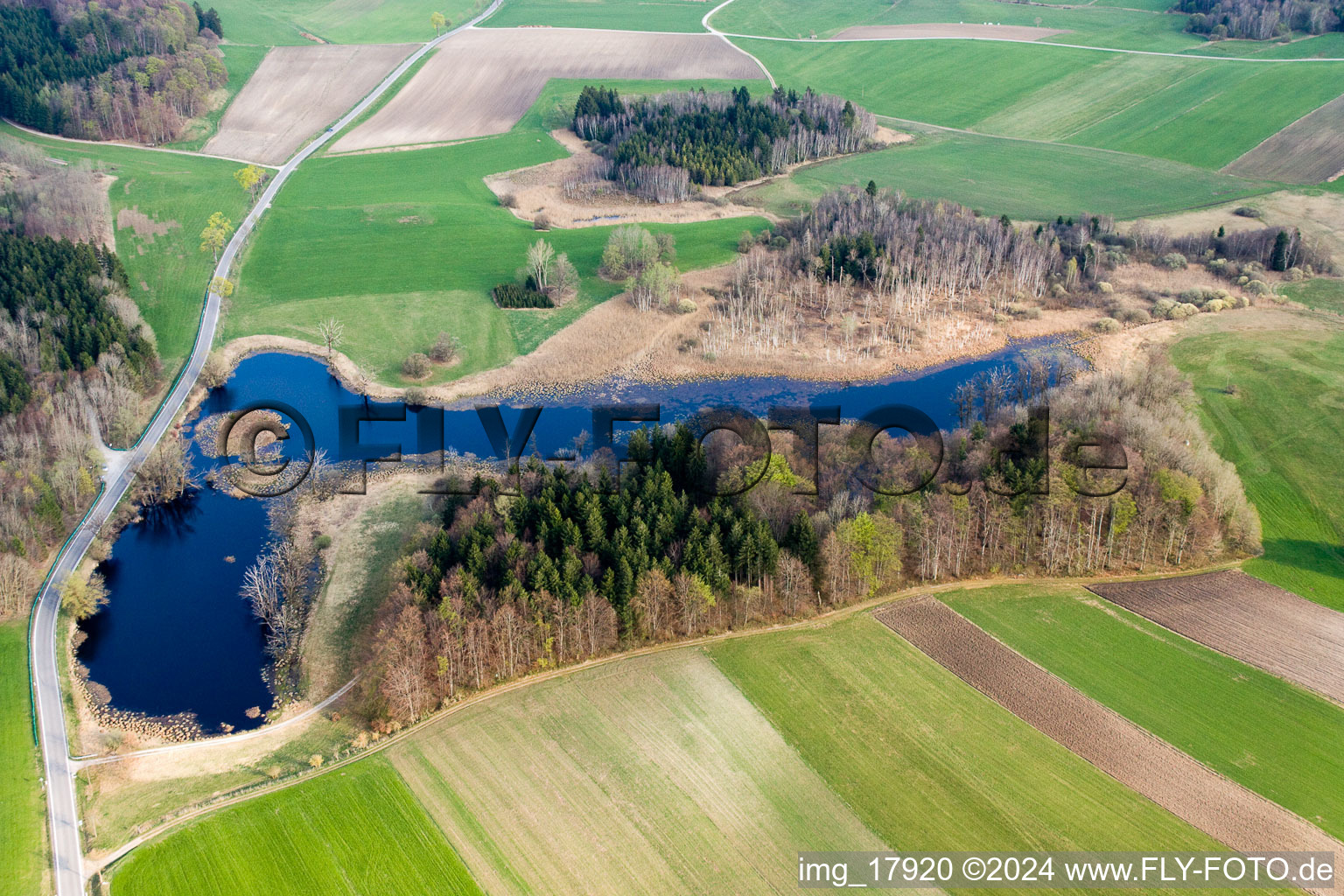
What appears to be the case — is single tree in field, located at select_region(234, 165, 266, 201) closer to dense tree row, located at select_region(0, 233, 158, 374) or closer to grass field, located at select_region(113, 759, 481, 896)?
dense tree row, located at select_region(0, 233, 158, 374)

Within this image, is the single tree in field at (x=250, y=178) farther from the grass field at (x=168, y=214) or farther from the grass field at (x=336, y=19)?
the grass field at (x=336, y=19)

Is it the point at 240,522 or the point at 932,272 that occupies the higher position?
the point at 932,272

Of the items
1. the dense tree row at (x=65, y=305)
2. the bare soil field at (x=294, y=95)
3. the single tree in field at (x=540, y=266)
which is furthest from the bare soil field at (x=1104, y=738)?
the bare soil field at (x=294, y=95)

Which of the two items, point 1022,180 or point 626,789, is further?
point 1022,180

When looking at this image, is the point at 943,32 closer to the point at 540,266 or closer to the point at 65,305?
the point at 540,266

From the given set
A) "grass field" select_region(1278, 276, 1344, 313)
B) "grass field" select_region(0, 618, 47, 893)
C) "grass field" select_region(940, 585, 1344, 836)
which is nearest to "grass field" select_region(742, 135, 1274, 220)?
"grass field" select_region(1278, 276, 1344, 313)

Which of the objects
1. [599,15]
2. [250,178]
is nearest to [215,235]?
[250,178]
